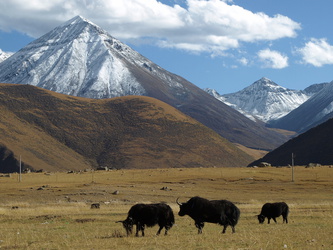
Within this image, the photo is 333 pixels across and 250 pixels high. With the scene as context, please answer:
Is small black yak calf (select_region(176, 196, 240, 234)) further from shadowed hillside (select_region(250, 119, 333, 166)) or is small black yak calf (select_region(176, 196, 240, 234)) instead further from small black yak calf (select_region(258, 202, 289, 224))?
shadowed hillside (select_region(250, 119, 333, 166))

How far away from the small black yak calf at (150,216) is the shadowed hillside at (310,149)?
132 metres

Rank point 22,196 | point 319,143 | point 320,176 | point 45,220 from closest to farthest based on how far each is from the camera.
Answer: point 45,220, point 22,196, point 320,176, point 319,143

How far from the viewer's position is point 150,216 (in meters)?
22.0

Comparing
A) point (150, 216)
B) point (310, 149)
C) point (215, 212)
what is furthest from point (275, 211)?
point (310, 149)

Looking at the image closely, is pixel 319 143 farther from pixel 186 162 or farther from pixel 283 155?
pixel 186 162

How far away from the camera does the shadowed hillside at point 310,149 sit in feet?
500

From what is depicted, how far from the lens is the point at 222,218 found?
73.5ft

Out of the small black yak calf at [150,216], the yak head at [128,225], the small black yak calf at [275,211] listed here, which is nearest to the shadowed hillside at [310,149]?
the small black yak calf at [275,211]

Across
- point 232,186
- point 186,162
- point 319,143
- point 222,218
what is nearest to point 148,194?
point 232,186

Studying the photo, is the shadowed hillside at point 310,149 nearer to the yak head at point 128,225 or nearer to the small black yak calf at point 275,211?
the small black yak calf at point 275,211

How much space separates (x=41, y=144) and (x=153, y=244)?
525 feet

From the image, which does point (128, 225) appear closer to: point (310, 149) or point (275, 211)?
point (275, 211)

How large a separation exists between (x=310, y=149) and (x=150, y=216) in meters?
145

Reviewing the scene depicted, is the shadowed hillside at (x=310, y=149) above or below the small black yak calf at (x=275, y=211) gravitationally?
above
